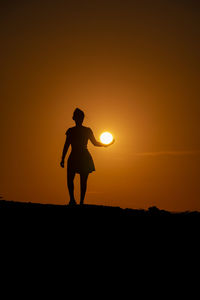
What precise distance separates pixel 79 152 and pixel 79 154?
69 mm

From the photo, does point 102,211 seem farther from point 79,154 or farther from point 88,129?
point 88,129

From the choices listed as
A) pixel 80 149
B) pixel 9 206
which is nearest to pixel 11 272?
pixel 9 206

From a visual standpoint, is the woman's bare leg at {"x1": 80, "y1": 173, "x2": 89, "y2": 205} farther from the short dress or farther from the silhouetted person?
the short dress

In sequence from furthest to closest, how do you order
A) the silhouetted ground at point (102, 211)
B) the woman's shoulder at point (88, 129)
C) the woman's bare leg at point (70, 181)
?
1. the woman's shoulder at point (88, 129)
2. the woman's bare leg at point (70, 181)
3. the silhouetted ground at point (102, 211)

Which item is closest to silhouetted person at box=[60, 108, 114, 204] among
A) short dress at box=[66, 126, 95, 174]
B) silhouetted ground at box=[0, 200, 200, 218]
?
short dress at box=[66, 126, 95, 174]

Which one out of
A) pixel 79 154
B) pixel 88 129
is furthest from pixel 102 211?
pixel 88 129

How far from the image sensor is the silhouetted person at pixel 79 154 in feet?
37.5

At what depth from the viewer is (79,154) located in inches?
453

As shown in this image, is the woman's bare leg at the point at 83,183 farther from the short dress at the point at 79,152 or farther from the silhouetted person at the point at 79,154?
the short dress at the point at 79,152

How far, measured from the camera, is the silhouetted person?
11430mm

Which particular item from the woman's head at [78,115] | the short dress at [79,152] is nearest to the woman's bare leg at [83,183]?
the short dress at [79,152]

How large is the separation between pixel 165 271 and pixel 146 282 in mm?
425

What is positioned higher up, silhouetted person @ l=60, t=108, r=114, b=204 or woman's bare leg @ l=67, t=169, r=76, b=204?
silhouetted person @ l=60, t=108, r=114, b=204

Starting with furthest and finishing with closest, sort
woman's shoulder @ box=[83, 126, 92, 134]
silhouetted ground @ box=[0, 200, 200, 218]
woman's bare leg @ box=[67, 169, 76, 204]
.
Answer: woman's shoulder @ box=[83, 126, 92, 134] < woman's bare leg @ box=[67, 169, 76, 204] < silhouetted ground @ box=[0, 200, 200, 218]
